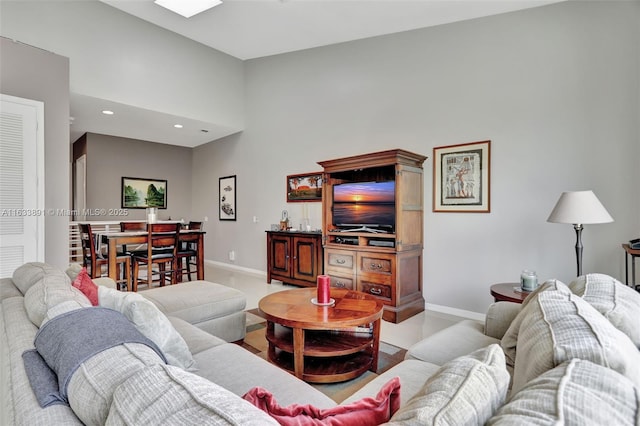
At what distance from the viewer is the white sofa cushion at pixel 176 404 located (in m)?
0.54

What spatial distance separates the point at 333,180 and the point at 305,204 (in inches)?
40.9

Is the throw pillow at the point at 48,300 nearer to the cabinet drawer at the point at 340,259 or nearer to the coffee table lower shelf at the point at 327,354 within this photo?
the coffee table lower shelf at the point at 327,354

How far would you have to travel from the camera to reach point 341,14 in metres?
3.85

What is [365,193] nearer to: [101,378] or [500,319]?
[500,319]

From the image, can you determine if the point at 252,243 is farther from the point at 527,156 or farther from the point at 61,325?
the point at 61,325

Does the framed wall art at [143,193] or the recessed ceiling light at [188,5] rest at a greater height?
the recessed ceiling light at [188,5]

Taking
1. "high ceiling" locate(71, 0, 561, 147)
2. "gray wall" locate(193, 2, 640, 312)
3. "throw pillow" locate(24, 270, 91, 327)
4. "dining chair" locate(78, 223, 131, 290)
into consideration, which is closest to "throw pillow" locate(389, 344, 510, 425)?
"throw pillow" locate(24, 270, 91, 327)

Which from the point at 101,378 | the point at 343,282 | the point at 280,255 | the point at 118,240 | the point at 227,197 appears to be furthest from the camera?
the point at 227,197

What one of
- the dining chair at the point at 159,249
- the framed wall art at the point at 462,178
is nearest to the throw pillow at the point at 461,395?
the framed wall art at the point at 462,178

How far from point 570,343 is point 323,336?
6.37 feet

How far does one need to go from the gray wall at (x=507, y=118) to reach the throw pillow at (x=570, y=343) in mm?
2533

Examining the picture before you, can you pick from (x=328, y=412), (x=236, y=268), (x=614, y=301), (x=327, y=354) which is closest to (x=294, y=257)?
(x=236, y=268)

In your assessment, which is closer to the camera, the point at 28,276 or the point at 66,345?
the point at 66,345

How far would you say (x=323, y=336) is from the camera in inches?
99.3
